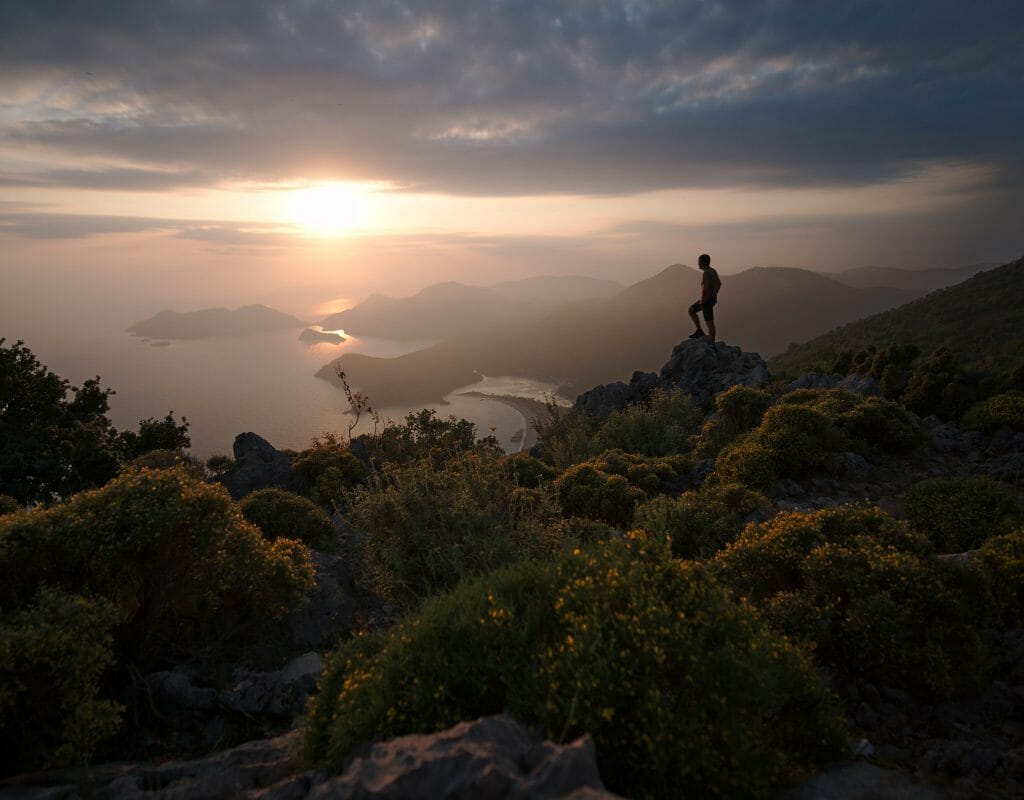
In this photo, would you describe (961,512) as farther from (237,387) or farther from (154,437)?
(237,387)

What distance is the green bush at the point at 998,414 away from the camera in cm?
1216

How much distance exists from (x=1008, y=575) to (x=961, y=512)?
267 cm

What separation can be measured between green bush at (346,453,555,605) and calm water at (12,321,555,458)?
784 centimetres

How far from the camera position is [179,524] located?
5.68 meters

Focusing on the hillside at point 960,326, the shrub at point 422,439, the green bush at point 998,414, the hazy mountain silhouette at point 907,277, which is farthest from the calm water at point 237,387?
the hazy mountain silhouette at point 907,277

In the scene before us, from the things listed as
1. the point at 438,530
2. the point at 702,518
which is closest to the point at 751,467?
the point at 702,518

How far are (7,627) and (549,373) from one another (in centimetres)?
8657

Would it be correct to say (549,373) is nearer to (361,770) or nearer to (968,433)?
(968,433)

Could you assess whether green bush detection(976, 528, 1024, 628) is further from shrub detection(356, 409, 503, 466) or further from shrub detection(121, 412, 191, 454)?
shrub detection(121, 412, 191, 454)

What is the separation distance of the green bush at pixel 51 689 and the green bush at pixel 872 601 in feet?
17.1

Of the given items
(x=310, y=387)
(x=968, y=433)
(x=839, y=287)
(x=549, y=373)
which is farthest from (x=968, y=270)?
(x=968, y=433)

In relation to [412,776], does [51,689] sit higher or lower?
lower

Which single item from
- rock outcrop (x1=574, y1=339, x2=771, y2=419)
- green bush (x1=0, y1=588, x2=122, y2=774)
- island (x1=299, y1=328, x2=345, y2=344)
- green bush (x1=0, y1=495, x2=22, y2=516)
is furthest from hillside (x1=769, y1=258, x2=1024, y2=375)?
island (x1=299, y1=328, x2=345, y2=344)

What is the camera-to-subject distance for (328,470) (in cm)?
1410
